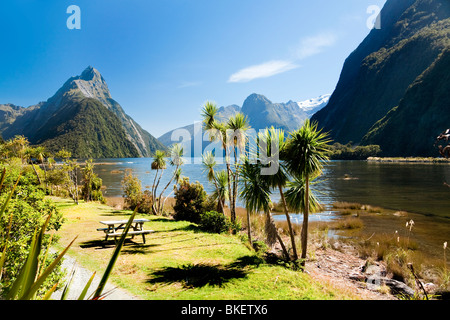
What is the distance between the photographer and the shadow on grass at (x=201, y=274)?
6439 mm

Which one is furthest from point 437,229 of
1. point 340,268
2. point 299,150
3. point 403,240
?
point 299,150

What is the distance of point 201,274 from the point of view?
7.13 m

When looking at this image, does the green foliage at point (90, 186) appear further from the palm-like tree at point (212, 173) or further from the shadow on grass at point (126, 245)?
the shadow on grass at point (126, 245)

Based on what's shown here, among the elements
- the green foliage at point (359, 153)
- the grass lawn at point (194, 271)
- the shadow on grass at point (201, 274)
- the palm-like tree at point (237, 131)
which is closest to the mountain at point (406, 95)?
the green foliage at point (359, 153)

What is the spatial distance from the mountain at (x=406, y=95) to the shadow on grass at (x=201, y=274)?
5110 inches

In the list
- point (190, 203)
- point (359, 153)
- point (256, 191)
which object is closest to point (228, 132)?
point (256, 191)

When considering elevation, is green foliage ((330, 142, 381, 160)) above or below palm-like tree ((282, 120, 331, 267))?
above

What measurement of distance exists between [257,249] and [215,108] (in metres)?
8.21

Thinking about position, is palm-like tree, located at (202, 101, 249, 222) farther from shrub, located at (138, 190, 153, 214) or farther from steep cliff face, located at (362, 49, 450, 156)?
steep cliff face, located at (362, 49, 450, 156)

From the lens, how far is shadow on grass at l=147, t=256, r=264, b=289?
6.44m

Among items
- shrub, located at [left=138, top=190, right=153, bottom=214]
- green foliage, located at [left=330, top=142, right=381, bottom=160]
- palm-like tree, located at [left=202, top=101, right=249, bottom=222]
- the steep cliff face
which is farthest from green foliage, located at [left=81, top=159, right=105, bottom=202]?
the steep cliff face

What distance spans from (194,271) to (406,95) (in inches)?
6243

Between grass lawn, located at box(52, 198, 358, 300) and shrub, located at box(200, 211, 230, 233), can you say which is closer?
grass lawn, located at box(52, 198, 358, 300)
